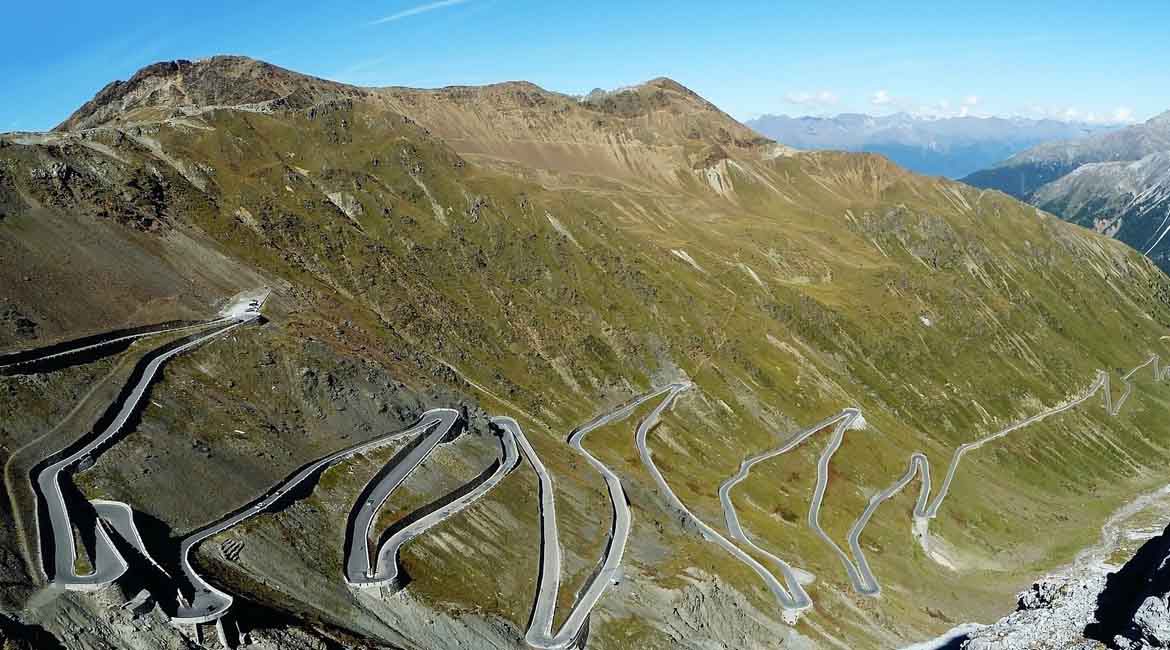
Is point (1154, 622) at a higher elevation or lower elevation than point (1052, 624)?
higher

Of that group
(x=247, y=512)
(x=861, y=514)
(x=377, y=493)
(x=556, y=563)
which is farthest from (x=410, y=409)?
(x=861, y=514)

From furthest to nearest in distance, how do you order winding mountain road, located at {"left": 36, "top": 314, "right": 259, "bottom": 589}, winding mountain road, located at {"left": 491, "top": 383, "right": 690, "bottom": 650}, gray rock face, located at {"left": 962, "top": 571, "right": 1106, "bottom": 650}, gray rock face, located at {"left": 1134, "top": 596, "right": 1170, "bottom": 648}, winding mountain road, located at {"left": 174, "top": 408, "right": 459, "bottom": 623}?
1. winding mountain road, located at {"left": 491, "top": 383, "right": 690, "bottom": 650}
2. gray rock face, located at {"left": 962, "top": 571, "right": 1106, "bottom": 650}
3. winding mountain road, located at {"left": 174, "top": 408, "right": 459, "bottom": 623}
4. winding mountain road, located at {"left": 36, "top": 314, "right": 259, "bottom": 589}
5. gray rock face, located at {"left": 1134, "top": 596, "right": 1170, "bottom": 648}

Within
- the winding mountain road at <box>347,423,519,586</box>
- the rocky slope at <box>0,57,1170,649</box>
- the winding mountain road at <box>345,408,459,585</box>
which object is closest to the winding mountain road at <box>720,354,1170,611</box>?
the rocky slope at <box>0,57,1170,649</box>

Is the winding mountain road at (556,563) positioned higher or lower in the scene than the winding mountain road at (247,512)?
lower

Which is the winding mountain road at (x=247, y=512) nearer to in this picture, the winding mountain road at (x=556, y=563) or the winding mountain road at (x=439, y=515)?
the winding mountain road at (x=439, y=515)

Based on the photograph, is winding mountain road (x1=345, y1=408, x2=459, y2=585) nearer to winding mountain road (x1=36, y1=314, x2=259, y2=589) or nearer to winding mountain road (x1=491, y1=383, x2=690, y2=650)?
winding mountain road (x1=491, y1=383, x2=690, y2=650)

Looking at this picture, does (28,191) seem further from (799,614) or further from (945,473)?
(945,473)

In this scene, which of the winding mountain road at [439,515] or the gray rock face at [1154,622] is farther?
the winding mountain road at [439,515]

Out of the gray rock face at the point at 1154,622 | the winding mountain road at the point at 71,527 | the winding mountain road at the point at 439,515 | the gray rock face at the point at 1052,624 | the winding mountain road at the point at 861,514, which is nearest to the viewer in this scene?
the gray rock face at the point at 1154,622

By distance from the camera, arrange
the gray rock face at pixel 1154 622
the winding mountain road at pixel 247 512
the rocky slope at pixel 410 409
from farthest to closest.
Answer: the rocky slope at pixel 410 409, the winding mountain road at pixel 247 512, the gray rock face at pixel 1154 622

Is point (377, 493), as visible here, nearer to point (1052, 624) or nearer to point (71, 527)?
point (71, 527)

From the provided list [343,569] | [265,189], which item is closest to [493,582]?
[343,569]

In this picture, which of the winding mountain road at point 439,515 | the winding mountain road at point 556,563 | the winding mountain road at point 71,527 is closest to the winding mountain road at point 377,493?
the winding mountain road at point 439,515
